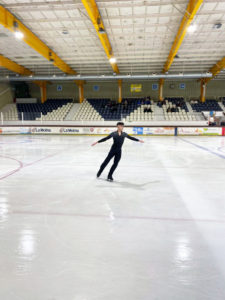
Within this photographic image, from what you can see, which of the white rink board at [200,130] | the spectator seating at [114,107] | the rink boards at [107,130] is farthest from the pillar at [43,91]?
the white rink board at [200,130]

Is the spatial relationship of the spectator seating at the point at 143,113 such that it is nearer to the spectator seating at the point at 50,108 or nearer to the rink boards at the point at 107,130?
the rink boards at the point at 107,130

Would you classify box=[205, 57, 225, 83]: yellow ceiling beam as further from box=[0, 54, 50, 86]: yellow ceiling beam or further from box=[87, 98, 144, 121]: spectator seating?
box=[0, 54, 50, 86]: yellow ceiling beam

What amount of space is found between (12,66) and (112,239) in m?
22.8

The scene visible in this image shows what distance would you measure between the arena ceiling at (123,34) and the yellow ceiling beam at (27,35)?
0.26m

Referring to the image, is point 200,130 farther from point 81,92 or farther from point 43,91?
point 43,91

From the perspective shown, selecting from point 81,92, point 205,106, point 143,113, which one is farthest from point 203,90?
point 81,92

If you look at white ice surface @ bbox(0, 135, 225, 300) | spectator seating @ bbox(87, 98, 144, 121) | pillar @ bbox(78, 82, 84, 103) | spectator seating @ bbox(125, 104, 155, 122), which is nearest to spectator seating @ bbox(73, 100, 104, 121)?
spectator seating @ bbox(87, 98, 144, 121)

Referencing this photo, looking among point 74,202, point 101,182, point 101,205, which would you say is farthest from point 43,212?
point 101,182

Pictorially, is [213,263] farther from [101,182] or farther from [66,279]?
[101,182]

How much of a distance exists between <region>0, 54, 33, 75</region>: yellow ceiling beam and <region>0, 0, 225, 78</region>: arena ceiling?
1.93 ft

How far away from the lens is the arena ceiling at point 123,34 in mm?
10770

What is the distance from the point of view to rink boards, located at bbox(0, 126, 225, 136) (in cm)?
1862

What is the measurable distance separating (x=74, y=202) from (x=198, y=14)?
1260 centimetres

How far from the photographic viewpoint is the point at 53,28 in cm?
1339
